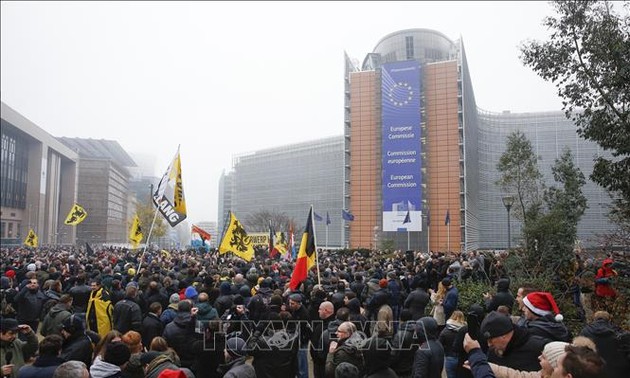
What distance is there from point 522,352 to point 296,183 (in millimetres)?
93273

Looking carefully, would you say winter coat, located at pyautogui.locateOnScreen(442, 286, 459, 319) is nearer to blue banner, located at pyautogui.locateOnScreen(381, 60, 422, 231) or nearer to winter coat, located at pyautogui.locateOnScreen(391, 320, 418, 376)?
winter coat, located at pyautogui.locateOnScreen(391, 320, 418, 376)

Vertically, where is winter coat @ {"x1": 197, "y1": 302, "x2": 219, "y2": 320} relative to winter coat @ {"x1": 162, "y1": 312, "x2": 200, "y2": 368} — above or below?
above

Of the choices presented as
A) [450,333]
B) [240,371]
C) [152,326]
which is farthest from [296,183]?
[240,371]

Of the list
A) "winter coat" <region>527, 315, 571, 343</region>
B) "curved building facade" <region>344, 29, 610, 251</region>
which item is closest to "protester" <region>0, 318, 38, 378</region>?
"winter coat" <region>527, 315, 571, 343</region>

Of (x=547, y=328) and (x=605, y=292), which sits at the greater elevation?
(x=547, y=328)

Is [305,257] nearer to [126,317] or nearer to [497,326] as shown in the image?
[126,317]

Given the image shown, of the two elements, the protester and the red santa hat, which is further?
the protester

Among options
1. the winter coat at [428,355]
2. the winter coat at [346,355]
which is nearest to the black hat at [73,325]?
the winter coat at [346,355]

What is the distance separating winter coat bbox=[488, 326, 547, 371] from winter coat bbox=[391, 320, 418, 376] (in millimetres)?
1378

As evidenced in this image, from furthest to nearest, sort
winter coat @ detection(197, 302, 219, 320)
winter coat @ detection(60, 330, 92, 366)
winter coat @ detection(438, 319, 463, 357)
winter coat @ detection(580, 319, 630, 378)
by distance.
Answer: winter coat @ detection(197, 302, 219, 320)
winter coat @ detection(438, 319, 463, 357)
winter coat @ detection(60, 330, 92, 366)
winter coat @ detection(580, 319, 630, 378)

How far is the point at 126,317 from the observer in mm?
7156

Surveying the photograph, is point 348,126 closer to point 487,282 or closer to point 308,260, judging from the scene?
point 487,282

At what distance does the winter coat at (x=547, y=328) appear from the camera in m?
4.32

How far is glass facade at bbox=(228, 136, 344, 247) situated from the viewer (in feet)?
297
